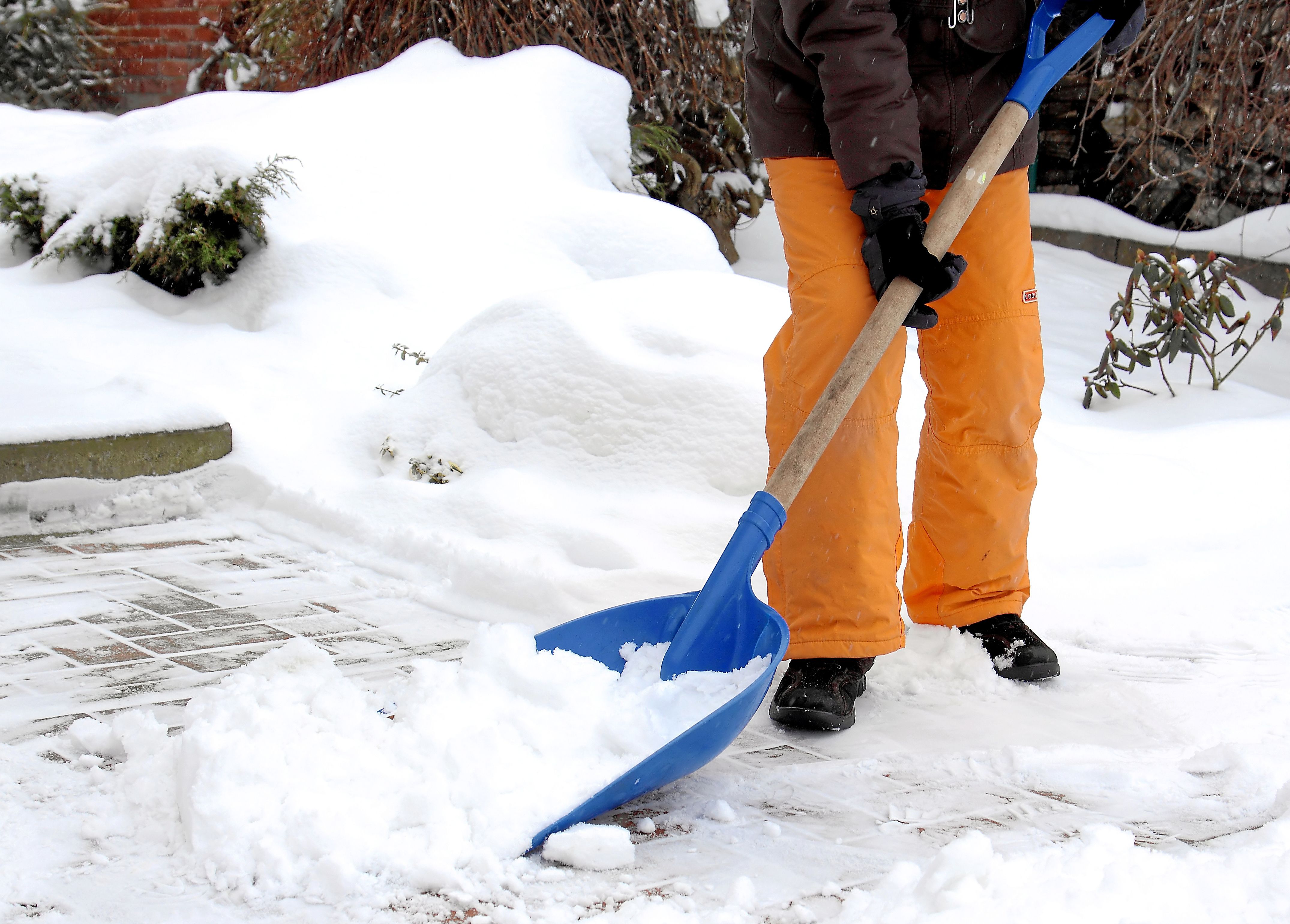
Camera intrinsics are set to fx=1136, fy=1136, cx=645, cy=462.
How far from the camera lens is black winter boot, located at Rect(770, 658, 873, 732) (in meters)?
1.80

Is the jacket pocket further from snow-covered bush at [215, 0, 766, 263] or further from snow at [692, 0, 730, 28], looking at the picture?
snow at [692, 0, 730, 28]

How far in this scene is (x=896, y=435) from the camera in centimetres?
193

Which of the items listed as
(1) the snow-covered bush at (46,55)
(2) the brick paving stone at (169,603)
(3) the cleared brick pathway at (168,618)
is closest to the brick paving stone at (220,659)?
(3) the cleared brick pathway at (168,618)

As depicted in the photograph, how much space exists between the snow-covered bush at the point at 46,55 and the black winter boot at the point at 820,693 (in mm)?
7636

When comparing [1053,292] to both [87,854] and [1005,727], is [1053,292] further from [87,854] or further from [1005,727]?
[87,854]

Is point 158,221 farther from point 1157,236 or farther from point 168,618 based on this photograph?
point 1157,236

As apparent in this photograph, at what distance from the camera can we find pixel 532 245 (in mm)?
4438

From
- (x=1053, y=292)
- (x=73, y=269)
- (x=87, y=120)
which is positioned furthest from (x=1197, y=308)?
A: (x=87, y=120)

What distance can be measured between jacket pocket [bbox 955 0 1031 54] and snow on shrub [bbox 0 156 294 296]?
289cm

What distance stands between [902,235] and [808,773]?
2.72 feet

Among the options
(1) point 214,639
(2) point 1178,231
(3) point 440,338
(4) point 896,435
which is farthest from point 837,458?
(2) point 1178,231

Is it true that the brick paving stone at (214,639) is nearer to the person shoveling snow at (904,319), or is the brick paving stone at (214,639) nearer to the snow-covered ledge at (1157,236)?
the person shoveling snow at (904,319)

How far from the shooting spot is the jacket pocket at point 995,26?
6.16 feet

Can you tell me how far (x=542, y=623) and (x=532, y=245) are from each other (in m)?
2.48
